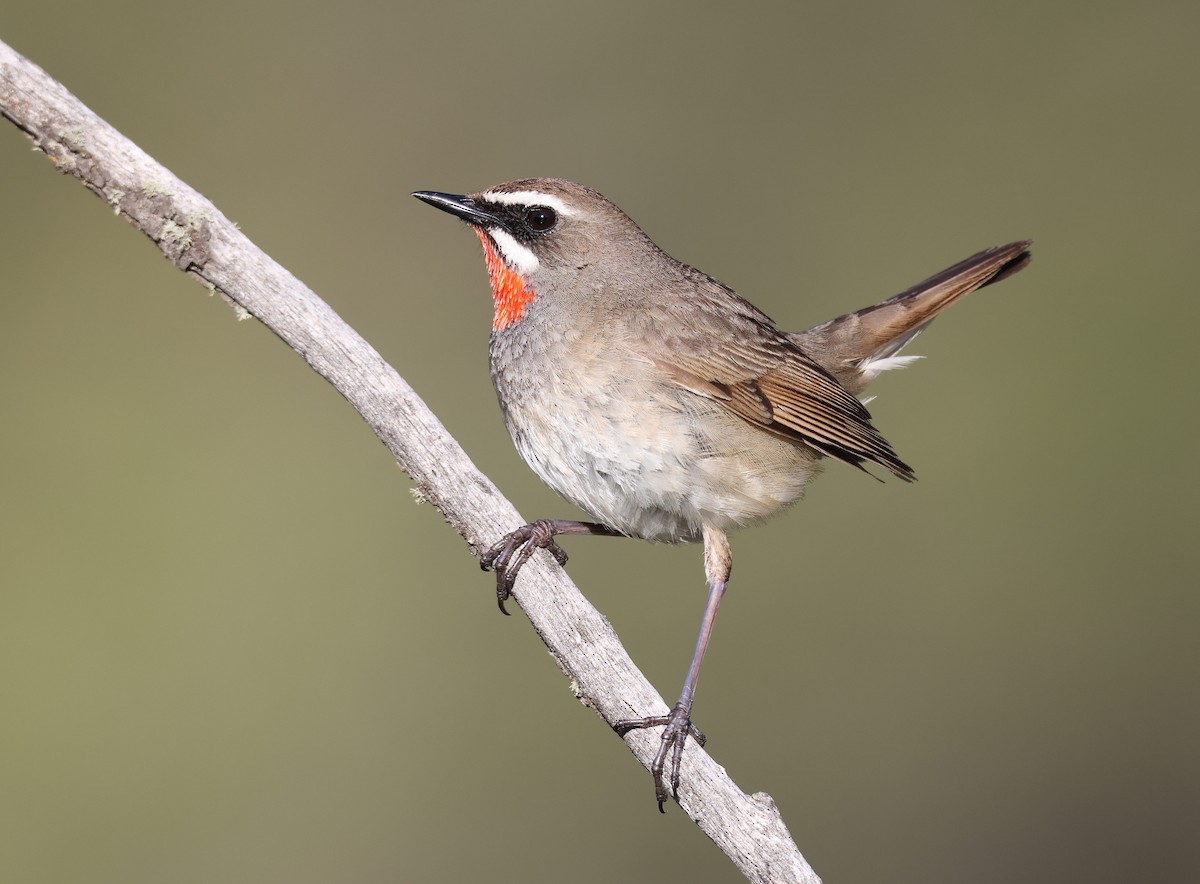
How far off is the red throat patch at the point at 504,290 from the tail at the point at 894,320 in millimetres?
1283

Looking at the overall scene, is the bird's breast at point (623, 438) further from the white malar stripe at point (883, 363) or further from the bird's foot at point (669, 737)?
the white malar stripe at point (883, 363)

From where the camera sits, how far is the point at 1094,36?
7.54m

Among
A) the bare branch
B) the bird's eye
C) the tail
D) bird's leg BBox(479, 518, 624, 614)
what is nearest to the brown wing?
the tail

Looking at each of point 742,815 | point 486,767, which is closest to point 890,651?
point 486,767

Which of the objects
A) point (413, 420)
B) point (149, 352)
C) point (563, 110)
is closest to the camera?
point (413, 420)

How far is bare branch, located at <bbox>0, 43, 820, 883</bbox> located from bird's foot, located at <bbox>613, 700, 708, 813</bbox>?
2cm

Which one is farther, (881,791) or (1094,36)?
(1094,36)

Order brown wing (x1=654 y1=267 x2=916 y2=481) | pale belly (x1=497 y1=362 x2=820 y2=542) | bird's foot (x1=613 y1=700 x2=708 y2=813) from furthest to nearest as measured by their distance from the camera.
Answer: brown wing (x1=654 y1=267 x2=916 y2=481) < pale belly (x1=497 y1=362 x2=820 y2=542) < bird's foot (x1=613 y1=700 x2=708 y2=813)

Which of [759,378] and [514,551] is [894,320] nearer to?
[759,378]

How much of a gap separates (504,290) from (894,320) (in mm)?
1602

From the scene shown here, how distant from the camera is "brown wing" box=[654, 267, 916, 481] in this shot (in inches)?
154

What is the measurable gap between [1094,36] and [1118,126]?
0.61 meters

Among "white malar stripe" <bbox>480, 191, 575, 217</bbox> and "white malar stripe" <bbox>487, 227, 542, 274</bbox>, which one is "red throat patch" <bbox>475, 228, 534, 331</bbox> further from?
"white malar stripe" <bbox>480, 191, 575, 217</bbox>

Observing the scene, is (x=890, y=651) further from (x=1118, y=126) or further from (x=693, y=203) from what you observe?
(x=1118, y=126)
